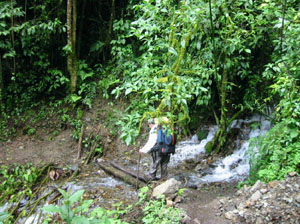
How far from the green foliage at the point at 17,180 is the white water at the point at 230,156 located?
3739mm

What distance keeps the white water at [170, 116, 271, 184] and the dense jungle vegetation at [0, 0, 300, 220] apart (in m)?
0.42

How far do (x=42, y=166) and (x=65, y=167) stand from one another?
0.68m

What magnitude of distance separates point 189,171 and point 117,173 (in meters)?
1.93

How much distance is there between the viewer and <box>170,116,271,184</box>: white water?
6309 millimetres

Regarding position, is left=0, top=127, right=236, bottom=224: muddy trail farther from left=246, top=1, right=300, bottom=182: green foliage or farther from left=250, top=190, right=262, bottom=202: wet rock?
left=246, top=1, right=300, bottom=182: green foliage

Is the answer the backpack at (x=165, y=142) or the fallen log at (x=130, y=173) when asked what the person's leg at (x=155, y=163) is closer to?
the fallen log at (x=130, y=173)

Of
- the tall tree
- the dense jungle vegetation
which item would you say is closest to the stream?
the dense jungle vegetation

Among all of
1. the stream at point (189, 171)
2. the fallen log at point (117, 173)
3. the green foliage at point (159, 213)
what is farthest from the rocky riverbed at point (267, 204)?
the fallen log at point (117, 173)

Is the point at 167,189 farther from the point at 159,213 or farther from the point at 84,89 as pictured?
the point at 84,89

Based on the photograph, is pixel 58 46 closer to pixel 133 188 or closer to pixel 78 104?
pixel 78 104

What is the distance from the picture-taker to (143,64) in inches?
224

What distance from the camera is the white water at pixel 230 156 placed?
6.31 metres

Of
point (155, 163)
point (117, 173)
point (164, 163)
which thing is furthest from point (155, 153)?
point (117, 173)

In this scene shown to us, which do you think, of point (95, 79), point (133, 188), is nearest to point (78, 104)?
point (95, 79)
